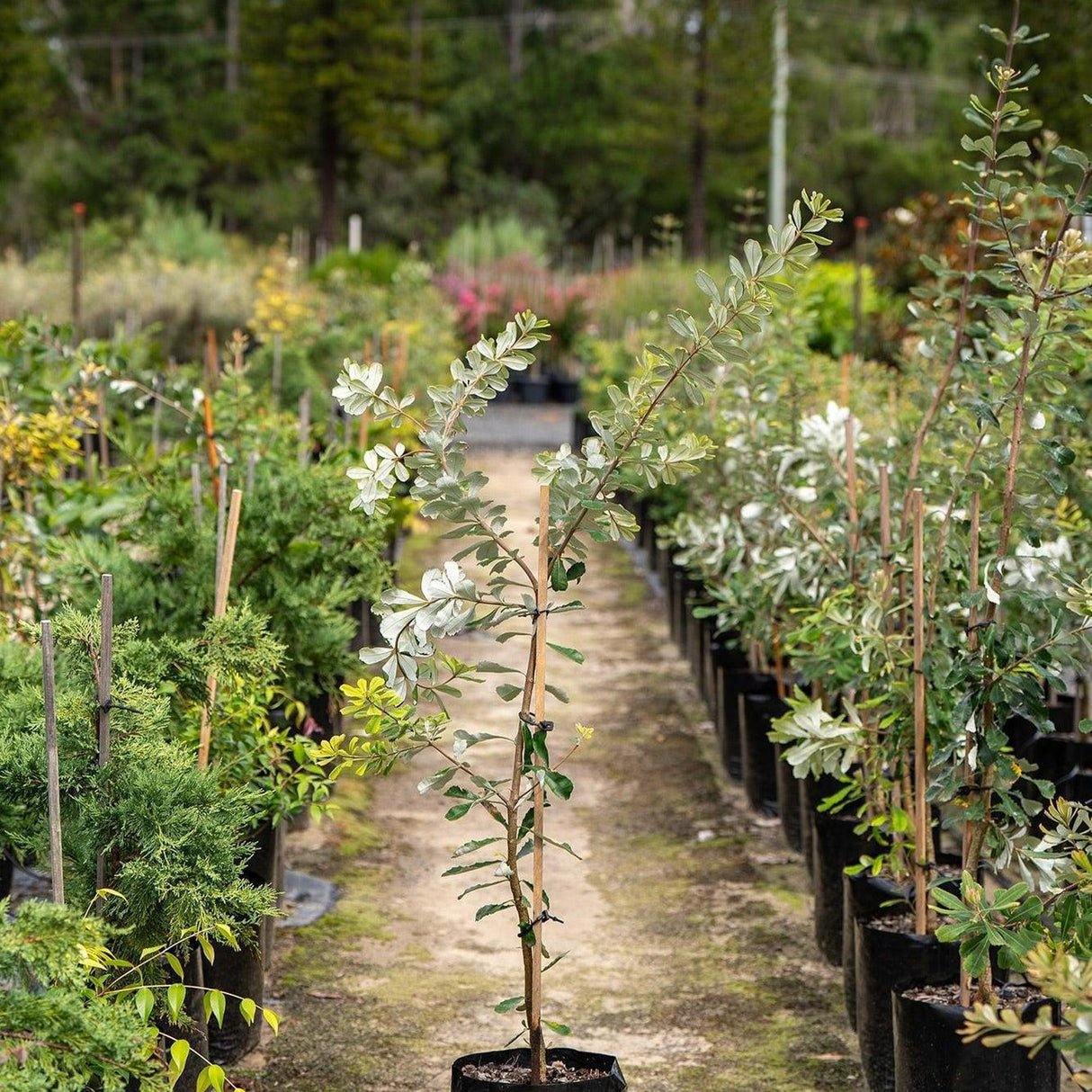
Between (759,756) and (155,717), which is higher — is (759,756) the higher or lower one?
the lower one

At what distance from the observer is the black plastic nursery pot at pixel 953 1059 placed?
2469 mm

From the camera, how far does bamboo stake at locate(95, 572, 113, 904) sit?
7.66ft

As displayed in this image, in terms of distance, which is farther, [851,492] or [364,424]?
[364,424]

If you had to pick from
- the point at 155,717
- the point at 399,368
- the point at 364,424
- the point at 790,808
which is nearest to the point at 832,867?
the point at 790,808

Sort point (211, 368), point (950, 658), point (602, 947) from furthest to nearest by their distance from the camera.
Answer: point (211, 368)
point (602, 947)
point (950, 658)

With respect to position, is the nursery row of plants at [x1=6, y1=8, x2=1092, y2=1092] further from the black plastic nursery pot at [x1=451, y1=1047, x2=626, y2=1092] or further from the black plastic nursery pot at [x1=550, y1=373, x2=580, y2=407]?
the black plastic nursery pot at [x1=550, y1=373, x2=580, y2=407]

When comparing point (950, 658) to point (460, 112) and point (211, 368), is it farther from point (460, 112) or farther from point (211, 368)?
point (460, 112)

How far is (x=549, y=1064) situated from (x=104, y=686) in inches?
36.8

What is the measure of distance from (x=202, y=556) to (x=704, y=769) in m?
1.96

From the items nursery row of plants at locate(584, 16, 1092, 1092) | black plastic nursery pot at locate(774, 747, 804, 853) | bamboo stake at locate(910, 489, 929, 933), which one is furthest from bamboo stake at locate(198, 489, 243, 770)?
black plastic nursery pot at locate(774, 747, 804, 853)

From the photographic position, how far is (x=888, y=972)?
288 cm

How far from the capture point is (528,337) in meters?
2.35

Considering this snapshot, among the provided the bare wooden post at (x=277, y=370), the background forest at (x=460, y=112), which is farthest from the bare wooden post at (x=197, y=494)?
the background forest at (x=460, y=112)

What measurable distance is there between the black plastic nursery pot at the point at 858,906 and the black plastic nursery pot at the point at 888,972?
168 mm
